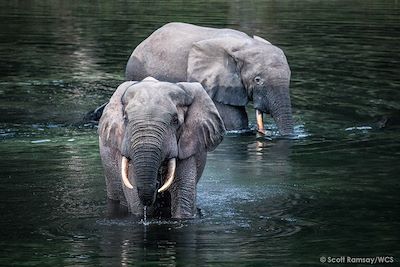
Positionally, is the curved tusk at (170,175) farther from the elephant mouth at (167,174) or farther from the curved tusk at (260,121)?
the curved tusk at (260,121)

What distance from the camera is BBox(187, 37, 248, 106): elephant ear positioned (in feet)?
65.7

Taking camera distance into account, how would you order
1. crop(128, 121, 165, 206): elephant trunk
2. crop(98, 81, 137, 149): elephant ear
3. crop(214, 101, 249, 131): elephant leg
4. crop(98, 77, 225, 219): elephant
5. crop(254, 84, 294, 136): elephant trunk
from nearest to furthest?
crop(128, 121, 165, 206): elephant trunk < crop(98, 77, 225, 219): elephant < crop(98, 81, 137, 149): elephant ear < crop(254, 84, 294, 136): elephant trunk < crop(214, 101, 249, 131): elephant leg

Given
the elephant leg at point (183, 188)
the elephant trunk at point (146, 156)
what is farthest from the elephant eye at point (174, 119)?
the elephant leg at point (183, 188)

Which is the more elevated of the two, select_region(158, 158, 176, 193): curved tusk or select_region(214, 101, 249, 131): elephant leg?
select_region(158, 158, 176, 193): curved tusk

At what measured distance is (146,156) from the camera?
40.8 ft

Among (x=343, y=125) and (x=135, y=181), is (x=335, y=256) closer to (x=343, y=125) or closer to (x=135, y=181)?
(x=135, y=181)

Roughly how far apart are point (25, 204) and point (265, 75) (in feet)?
19.7

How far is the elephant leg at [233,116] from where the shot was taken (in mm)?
20016

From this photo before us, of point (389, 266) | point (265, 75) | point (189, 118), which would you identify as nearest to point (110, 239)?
point (189, 118)

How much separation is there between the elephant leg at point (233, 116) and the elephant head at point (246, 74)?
10cm

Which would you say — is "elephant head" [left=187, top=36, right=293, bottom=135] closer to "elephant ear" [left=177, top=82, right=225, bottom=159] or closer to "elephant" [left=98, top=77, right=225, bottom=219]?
"elephant" [left=98, top=77, right=225, bottom=219]

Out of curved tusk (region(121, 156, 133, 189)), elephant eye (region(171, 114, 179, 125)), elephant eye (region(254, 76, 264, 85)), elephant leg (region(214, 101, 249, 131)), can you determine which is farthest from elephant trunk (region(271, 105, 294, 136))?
curved tusk (region(121, 156, 133, 189))

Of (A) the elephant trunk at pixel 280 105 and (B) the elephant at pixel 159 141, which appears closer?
(B) the elephant at pixel 159 141

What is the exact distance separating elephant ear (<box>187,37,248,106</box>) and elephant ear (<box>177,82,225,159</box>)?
651 centimetres
